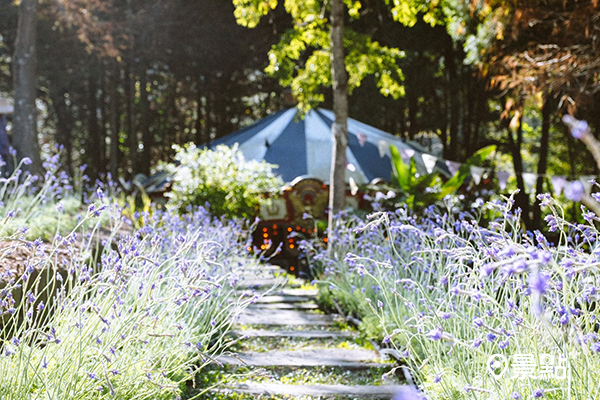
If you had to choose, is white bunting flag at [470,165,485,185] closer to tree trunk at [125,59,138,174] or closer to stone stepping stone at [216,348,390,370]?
stone stepping stone at [216,348,390,370]

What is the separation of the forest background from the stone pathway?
4.58m

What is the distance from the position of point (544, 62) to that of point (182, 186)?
632 centimetres

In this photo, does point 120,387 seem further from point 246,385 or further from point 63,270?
point 63,270

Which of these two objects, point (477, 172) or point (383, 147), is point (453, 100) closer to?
point (383, 147)

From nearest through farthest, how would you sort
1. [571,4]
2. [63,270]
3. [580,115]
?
[63,270], [571,4], [580,115]

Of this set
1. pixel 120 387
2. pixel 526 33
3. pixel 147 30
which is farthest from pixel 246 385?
pixel 147 30

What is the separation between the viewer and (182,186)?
10688 mm

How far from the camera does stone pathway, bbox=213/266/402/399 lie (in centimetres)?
386

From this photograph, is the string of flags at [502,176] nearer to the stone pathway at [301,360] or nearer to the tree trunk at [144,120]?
the stone pathway at [301,360]

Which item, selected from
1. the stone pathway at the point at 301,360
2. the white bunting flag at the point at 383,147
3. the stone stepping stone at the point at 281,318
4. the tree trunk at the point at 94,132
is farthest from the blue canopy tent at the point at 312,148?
the tree trunk at the point at 94,132

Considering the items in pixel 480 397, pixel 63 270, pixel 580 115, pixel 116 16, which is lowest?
pixel 480 397

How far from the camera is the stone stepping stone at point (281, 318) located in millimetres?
5969

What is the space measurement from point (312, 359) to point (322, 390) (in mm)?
750

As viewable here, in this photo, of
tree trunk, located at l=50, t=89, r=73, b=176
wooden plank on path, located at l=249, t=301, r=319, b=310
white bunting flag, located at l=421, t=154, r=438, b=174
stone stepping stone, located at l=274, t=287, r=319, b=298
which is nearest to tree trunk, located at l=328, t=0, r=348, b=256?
stone stepping stone, located at l=274, t=287, r=319, b=298
